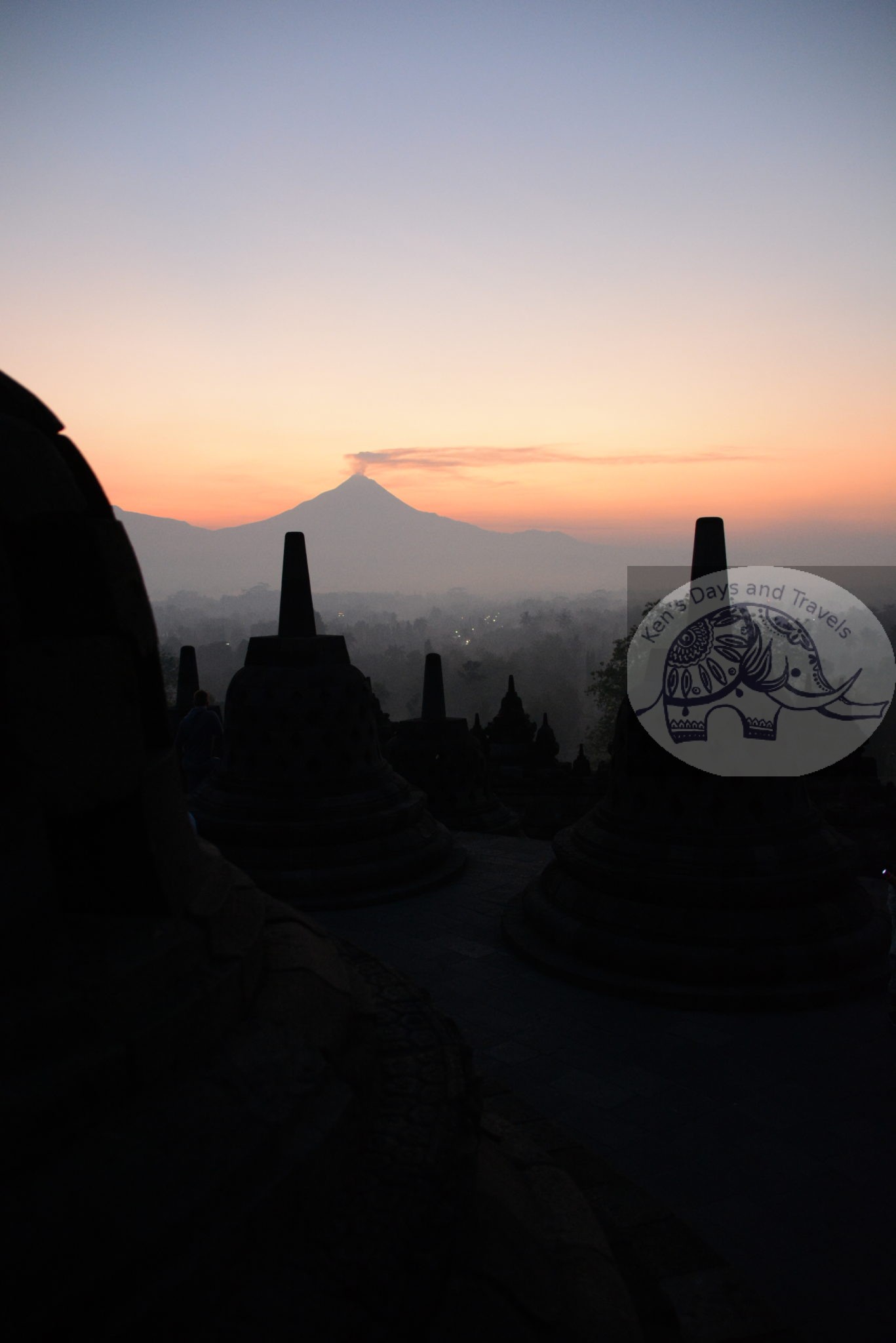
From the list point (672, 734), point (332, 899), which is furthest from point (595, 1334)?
point (332, 899)

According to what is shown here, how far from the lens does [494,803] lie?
45.3 ft

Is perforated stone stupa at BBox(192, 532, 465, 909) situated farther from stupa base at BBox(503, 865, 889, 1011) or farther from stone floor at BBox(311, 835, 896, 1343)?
stupa base at BBox(503, 865, 889, 1011)

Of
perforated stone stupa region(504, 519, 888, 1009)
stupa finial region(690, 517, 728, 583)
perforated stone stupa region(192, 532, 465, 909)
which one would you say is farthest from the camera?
perforated stone stupa region(192, 532, 465, 909)

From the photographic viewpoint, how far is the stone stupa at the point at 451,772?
1327cm

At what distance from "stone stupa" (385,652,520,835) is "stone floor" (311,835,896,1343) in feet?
19.3

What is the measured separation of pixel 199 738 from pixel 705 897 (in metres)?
6.61

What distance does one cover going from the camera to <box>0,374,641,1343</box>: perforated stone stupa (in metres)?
1.90

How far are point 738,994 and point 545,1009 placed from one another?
57.4 inches

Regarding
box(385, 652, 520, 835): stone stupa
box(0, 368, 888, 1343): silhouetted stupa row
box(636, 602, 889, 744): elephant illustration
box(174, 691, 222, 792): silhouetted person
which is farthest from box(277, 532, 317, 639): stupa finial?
box(0, 368, 888, 1343): silhouetted stupa row

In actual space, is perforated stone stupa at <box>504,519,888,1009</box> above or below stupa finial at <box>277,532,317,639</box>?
below

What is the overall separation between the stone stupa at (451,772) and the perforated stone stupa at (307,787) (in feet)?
10.5

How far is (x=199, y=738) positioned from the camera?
33.6 feet

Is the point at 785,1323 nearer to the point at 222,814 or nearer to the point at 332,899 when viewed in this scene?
the point at 332,899

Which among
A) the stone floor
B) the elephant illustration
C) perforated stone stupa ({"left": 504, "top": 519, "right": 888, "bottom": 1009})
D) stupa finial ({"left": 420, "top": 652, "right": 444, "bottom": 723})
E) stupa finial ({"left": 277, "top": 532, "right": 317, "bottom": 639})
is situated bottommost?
the stone floor
